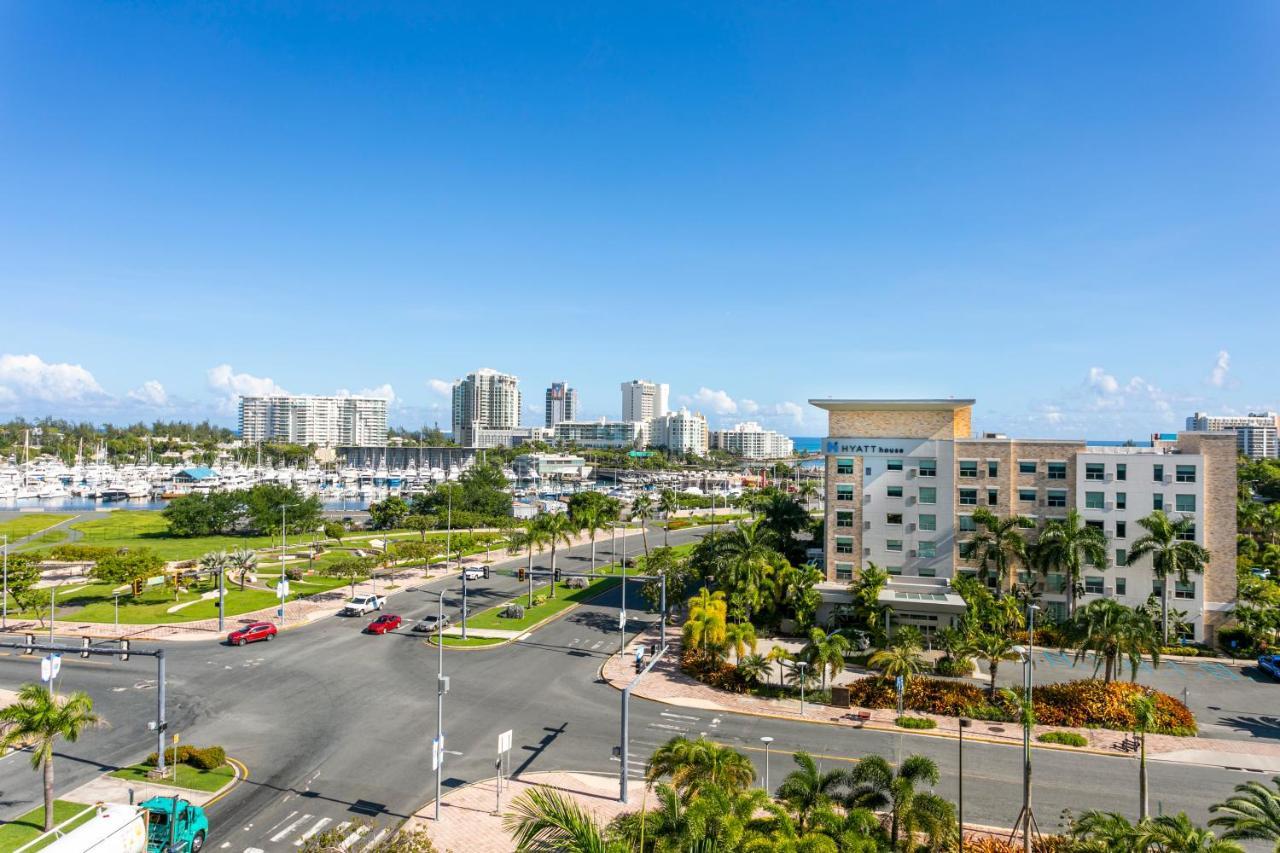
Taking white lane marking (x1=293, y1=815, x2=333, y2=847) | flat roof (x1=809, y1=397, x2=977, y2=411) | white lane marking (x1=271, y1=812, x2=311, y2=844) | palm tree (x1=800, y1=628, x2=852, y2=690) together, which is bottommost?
white lane marking (x1=271, y1=812, x2=311, y2=844)

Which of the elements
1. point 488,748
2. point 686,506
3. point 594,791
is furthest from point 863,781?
point 686,506

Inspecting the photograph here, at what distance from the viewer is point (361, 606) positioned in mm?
65125

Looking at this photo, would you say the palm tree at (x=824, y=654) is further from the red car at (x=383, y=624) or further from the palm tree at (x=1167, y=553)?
the red car at (x=383, y=624)

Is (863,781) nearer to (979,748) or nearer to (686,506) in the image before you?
(979,748)

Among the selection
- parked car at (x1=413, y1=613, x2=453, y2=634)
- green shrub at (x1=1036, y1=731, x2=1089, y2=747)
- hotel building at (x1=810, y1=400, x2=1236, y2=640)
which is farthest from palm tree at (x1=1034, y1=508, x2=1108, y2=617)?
parked car at (x1=413, y1=613, x2=453, y2=634)

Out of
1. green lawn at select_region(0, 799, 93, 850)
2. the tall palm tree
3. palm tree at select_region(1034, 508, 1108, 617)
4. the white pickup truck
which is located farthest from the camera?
the white pickup truck

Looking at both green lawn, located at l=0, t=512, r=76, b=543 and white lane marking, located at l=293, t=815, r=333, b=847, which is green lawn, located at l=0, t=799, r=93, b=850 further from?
green lawn, located at l=0, t=512, r=76, b=543

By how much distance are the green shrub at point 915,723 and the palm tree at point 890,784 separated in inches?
601

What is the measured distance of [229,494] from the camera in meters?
118

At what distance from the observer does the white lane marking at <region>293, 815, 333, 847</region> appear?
89.7ft

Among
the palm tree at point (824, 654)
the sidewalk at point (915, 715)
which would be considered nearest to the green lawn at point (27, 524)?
the sidewalk at point (915, 715)

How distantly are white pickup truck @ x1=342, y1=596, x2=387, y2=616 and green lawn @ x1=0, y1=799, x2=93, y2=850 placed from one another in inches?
1359

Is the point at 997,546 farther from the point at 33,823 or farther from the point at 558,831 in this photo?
the point at 33,823

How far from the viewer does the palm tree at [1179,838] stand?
2097 cm
